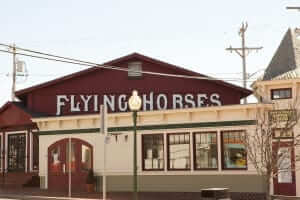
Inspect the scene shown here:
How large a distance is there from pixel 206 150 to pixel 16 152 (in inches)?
460

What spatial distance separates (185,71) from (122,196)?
8827mm

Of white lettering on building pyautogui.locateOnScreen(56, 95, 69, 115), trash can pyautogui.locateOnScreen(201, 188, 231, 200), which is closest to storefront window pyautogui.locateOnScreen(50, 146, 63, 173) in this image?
white lettering on building pyautogui.locateOnScreen(56, 95, 69, 115)

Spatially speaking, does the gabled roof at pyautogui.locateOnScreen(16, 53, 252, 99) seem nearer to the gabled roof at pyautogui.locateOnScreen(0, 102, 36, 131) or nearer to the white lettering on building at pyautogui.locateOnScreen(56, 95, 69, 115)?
the white lettering on building at pyautogui.locateOnScreen(56, 95, 69, 115)

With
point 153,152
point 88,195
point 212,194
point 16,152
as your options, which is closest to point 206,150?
point 153,152

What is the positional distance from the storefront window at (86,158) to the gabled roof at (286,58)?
9.34 meters

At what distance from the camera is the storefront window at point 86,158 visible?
25953 millimetres

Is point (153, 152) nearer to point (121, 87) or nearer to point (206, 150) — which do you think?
point (206, 150)

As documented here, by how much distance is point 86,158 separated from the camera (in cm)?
2606

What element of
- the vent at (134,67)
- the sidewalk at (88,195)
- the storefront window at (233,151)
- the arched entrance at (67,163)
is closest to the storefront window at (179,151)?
the sidewalk at (88,195)

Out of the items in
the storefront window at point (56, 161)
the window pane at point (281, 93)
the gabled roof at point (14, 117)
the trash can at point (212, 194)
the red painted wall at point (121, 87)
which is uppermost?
the red painted wall at point (121, 87)

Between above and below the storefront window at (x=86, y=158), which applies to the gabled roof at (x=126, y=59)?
above

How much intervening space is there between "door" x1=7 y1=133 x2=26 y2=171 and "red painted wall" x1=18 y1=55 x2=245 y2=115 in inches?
83.2

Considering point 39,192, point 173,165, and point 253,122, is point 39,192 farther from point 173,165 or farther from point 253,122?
point 253,122

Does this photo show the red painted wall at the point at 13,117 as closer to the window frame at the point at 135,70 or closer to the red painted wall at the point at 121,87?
the red painted wall at the point at 121,87
